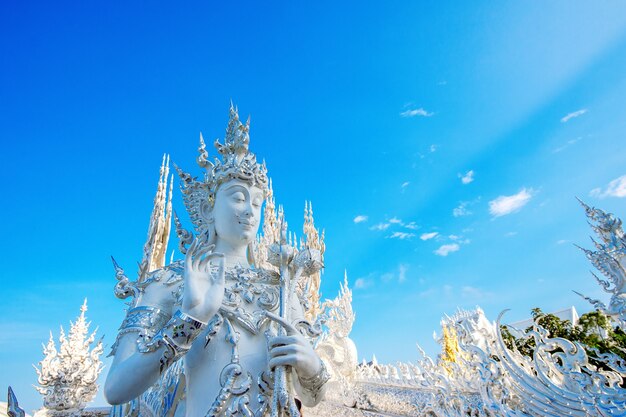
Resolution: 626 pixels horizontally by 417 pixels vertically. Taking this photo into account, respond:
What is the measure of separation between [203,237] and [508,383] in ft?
12.8

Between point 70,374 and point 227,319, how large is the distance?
6511mm

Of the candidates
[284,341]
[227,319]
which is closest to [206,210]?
[227,319]

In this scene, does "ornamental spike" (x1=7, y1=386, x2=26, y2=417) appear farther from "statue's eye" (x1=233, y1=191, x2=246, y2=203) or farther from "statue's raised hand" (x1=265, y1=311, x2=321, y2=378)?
"statue's eye" (x1=233, y1=191, x2=246, y2=203)

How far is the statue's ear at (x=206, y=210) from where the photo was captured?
87.5 inches

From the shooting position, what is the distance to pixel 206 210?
225cm

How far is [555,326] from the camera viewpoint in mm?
11852

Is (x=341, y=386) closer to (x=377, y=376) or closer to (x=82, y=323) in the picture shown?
(x=377, y=376)

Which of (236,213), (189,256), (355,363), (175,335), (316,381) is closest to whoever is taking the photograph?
(175,335)

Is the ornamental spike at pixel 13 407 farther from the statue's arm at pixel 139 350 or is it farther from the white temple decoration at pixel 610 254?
the white temple decoration at pixel 610 254

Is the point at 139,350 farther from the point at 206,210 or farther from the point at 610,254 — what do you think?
the point at 610,254

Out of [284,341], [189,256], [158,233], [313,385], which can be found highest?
[158,233]

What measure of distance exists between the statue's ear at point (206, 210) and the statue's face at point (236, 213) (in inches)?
6.3

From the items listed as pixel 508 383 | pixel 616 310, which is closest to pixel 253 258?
pixel 508 383

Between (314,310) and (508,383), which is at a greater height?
(314,310)
